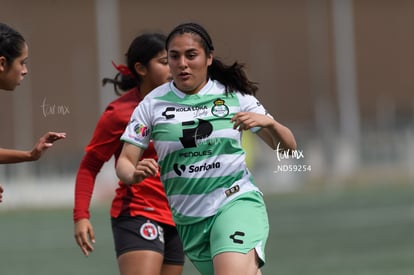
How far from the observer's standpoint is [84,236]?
23.2ft

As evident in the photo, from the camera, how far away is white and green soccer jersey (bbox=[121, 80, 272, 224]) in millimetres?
6469

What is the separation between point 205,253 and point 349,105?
132ft

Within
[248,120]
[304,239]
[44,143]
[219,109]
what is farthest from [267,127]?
[304,239]

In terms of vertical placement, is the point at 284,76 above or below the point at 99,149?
above

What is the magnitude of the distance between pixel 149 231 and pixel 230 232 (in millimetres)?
1059

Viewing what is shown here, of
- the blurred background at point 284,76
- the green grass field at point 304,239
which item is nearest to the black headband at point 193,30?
the green grass field at point 304,239

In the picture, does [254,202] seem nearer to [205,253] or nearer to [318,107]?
[205,253]

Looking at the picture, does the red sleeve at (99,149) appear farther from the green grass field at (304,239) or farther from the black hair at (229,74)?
the green grass field at (304,239)

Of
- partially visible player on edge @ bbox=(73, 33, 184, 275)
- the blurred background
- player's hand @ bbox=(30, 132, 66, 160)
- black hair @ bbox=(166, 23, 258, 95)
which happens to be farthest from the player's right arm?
the blurred background

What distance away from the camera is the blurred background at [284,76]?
35.0 metres

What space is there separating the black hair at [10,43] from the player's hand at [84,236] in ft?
3.73

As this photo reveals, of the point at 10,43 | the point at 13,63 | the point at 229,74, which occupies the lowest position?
the point at 229,74

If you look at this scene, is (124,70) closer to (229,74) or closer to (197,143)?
(229,74)

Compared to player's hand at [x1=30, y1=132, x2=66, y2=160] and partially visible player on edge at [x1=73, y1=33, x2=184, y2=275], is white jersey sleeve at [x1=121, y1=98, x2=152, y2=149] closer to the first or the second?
player's hand at [x1=30, y1=132, x2=66, y2=160]
